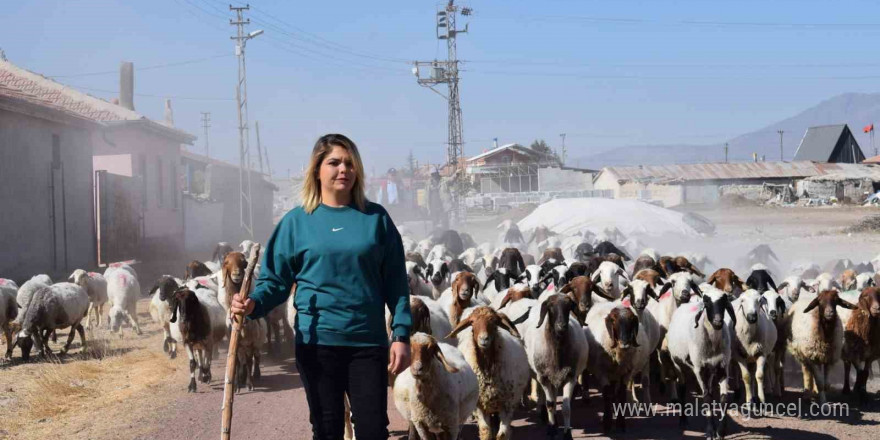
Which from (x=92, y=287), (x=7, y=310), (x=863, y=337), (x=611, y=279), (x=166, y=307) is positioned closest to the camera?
(x=863, y=337)

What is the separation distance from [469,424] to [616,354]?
162cm

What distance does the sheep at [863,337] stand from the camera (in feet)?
31.4

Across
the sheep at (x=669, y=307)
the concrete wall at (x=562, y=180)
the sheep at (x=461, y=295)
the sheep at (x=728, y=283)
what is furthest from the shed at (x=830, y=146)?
the sheep at (x=461, y=295)

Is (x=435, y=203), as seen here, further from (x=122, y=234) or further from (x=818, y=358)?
(x=818, y=358)

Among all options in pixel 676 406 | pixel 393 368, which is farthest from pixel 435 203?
pixel 393 368

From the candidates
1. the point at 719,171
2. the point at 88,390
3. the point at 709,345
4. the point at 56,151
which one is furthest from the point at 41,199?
the point at 719,171

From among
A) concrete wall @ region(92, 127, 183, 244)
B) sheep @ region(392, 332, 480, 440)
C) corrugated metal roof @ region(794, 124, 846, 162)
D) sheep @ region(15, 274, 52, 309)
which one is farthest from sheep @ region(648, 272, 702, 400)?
corrugated metal roof @ region(794, 124, 846, 162)

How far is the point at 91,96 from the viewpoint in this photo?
33.9 m

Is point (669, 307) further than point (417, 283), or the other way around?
point (417, 283)

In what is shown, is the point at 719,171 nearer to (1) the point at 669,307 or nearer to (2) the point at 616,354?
(1) the point at 669,307

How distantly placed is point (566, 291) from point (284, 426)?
3.48 metres

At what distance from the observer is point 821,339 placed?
370 inches

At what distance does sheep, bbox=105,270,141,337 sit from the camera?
15.5 meters

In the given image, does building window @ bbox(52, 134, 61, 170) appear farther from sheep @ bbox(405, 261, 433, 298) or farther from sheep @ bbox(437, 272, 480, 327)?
sheep @ bbox(437, 272, 480, 327)
